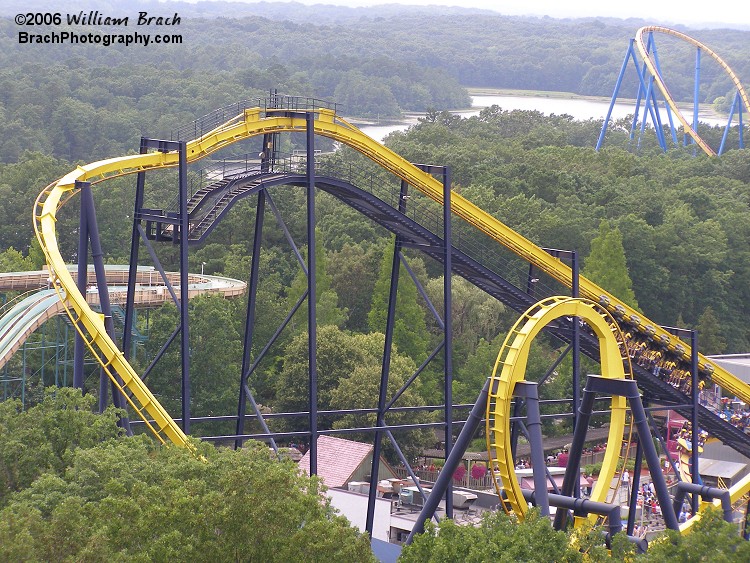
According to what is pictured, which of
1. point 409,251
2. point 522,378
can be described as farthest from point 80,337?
point 409,251

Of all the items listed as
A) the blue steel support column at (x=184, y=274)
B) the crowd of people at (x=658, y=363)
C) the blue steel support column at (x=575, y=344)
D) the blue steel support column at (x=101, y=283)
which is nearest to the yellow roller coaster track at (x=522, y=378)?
the blue steel support column at (x=575, y=344)

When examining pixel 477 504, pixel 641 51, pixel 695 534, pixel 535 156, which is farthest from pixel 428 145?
pixel 695 534

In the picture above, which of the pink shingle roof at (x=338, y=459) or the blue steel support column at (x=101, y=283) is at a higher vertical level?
the blue steel support column at (x=101, y=283)

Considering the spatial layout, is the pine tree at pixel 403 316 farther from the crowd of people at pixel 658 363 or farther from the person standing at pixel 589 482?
the crowd of people at pixel 658 363

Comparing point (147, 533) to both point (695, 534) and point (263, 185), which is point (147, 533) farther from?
point (263, 185)

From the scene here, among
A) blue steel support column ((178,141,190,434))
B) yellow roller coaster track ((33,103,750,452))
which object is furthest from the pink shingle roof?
blue steel support column ((178,141,190,434))

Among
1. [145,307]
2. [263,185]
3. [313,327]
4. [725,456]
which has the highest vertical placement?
[263,185]

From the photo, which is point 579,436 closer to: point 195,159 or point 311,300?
point 311,300
